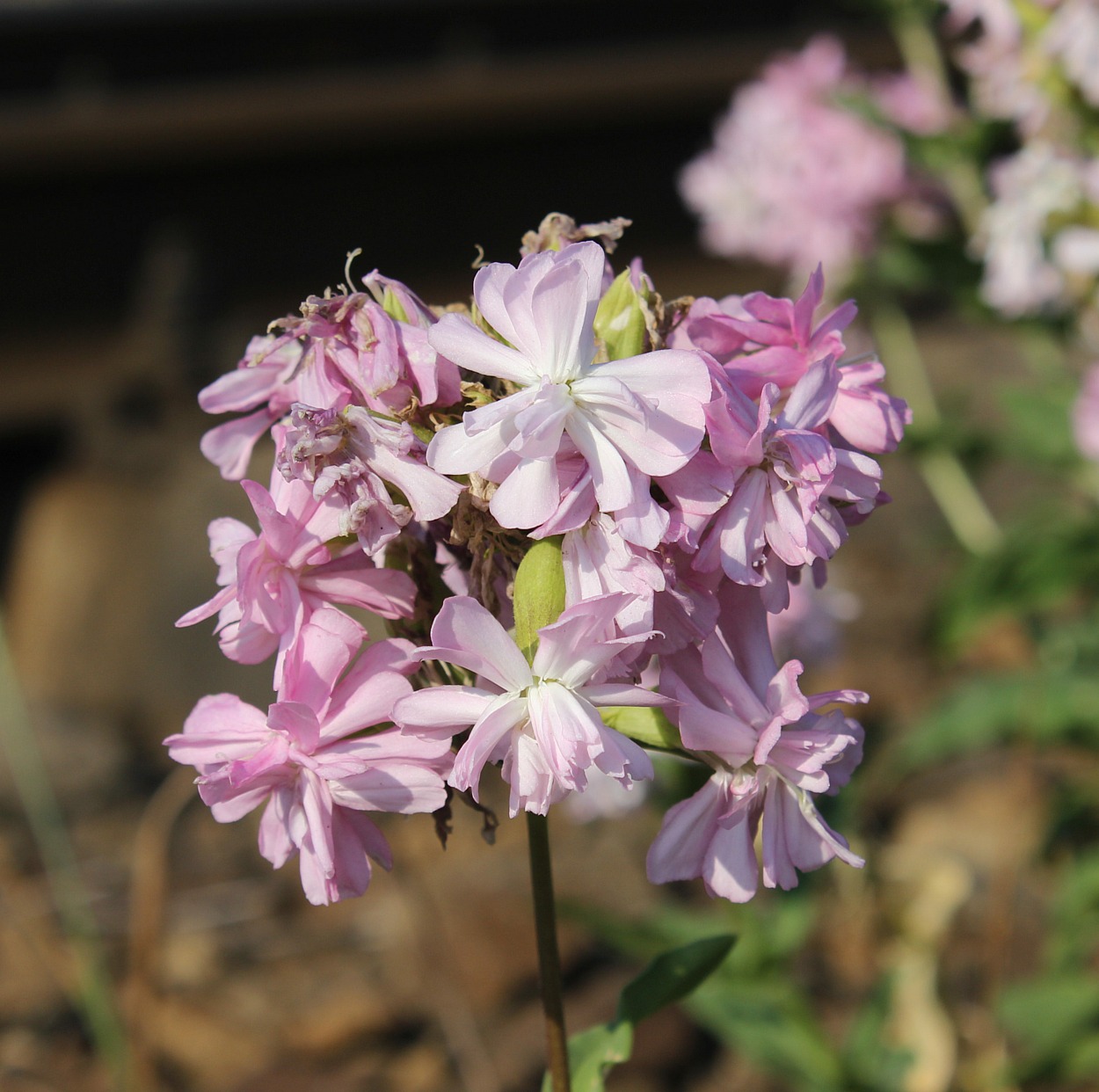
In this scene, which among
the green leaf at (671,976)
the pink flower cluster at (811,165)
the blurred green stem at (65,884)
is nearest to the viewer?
the green leaf at (671,976)

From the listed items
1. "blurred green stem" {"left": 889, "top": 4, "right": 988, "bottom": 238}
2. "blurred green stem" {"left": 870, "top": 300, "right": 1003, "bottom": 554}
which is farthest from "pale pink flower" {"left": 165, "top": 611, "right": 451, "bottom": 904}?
"blurred green stem" {"left": 889, "top": 4, "right": 988, "bottom": 238}

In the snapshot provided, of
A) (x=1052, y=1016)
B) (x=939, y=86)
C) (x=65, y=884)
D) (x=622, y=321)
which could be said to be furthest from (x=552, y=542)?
(x=939, y=86)

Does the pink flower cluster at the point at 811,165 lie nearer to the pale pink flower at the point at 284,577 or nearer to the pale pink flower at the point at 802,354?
the pale pink flower at the point at 802,354

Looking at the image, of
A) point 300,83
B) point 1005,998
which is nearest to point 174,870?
point 1005,998

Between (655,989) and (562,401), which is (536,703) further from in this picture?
(655,989)

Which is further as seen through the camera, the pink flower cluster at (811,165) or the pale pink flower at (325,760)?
the pink flower cluster at (811,165)

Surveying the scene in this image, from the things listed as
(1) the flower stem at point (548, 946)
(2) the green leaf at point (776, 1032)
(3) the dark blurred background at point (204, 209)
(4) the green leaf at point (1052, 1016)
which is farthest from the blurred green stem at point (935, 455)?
(1) the flower stem at point (548, 946)

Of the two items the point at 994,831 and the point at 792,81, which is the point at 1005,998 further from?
the point at 792,81
